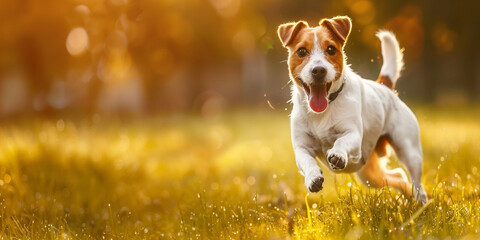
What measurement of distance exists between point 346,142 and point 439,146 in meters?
5.00

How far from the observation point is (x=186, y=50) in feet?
67.3

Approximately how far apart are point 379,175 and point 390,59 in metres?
1.12

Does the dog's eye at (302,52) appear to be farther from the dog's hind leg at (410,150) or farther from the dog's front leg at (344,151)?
the dog's hind leg at (410,150)

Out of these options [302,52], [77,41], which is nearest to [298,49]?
[302,52]

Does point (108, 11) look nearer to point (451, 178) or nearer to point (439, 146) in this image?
point (439, 146)

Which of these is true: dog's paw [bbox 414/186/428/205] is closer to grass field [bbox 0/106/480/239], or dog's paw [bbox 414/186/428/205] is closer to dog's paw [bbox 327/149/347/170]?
grass field [bbox 0/106/480/239]

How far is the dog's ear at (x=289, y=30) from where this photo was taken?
3.70 metres

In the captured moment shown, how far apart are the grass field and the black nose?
0.90 meters

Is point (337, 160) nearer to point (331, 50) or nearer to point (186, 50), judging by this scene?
point (331, 50)

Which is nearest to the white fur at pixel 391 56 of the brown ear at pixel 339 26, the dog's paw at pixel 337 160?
the brown ear at pixel 339 26

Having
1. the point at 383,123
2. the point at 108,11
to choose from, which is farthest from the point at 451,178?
the point at 108,11

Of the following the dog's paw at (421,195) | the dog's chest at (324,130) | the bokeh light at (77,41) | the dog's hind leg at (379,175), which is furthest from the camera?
the bokeh light at (77,41)

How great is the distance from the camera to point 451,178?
515 cm

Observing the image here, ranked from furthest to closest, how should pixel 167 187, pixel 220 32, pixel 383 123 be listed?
pixel 220 32 < pixel 167 187 < pixel 383 123
